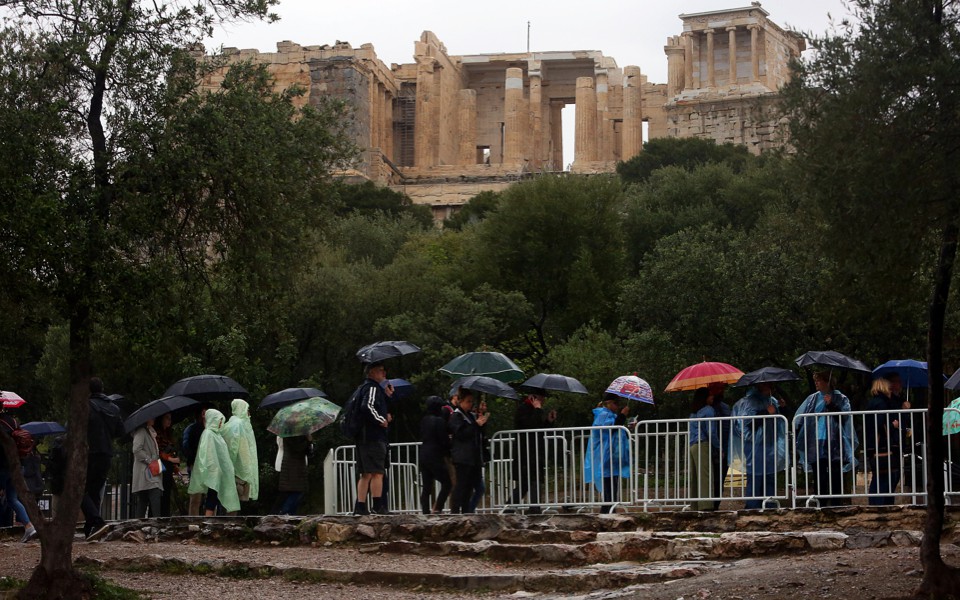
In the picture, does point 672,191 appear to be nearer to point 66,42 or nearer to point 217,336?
point 217,336

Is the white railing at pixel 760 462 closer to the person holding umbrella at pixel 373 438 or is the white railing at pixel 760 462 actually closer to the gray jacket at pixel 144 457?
the person holding umbrella at pixel 373 438

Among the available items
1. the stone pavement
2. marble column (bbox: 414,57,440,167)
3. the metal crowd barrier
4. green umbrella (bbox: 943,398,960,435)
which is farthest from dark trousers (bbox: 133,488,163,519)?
marble column (bbox: 414,57,440,167)

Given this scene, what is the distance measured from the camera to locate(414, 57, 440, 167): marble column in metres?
82.2

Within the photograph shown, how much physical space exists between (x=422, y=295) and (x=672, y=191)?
42.9 feet

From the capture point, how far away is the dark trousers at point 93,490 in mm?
16422

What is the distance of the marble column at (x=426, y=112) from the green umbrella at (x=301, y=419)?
214 ft

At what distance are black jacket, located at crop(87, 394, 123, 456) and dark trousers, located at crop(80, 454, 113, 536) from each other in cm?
11

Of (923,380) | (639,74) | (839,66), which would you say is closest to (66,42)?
(839,66)

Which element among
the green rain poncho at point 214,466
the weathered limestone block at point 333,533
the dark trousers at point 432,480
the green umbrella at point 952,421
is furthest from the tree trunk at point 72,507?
the green umbrella at point 952,421

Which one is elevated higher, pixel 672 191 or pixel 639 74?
pixel 639 74

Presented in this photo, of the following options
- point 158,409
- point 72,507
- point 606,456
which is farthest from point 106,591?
point 606,456

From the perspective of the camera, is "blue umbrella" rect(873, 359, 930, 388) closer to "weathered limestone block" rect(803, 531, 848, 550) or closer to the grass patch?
"weathered limestone block" rect(803, 531, 848, 550)

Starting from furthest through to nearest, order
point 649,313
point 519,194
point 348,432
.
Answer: point 519,194 < point 649,313 < point 348,432

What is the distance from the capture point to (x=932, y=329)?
11.0 metres
